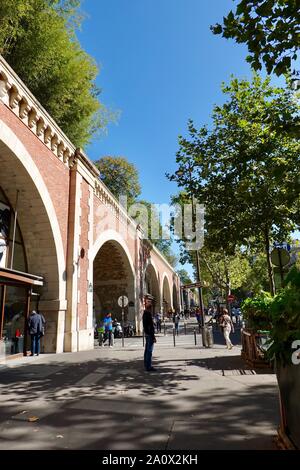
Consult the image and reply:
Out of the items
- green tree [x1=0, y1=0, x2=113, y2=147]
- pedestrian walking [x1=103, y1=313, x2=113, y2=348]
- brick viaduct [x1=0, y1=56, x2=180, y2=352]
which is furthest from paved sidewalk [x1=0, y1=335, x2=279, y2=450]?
green tree [x1=0, y1=0, x2=113, y2=147]

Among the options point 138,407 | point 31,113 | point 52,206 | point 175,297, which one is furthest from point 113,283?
point 175,297

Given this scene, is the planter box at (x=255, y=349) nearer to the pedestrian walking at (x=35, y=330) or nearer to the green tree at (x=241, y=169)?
the green tree at (x=241, y=169)

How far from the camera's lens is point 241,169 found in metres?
9.70

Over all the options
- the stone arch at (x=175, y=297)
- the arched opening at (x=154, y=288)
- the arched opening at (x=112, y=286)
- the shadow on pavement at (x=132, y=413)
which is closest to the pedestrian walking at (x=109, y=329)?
the shadow on pavement at (x=132, y=413)

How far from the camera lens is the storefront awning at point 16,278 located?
9.25 meters

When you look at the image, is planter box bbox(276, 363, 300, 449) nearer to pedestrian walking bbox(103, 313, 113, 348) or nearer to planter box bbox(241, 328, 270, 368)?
planter box bbox(241, 328, 270, 368)

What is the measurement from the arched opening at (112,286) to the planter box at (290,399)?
2062cm

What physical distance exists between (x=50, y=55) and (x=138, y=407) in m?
13.3

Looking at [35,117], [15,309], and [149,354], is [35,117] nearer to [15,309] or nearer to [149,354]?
[15,309]

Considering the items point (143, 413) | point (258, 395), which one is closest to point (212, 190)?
point (258, 395)

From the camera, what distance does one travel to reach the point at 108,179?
129 feet

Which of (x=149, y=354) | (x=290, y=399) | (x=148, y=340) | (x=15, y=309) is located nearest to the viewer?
(x=290, y=399)

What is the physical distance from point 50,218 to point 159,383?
25.0ft

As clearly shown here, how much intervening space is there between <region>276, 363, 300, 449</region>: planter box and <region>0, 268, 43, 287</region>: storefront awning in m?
7.90
